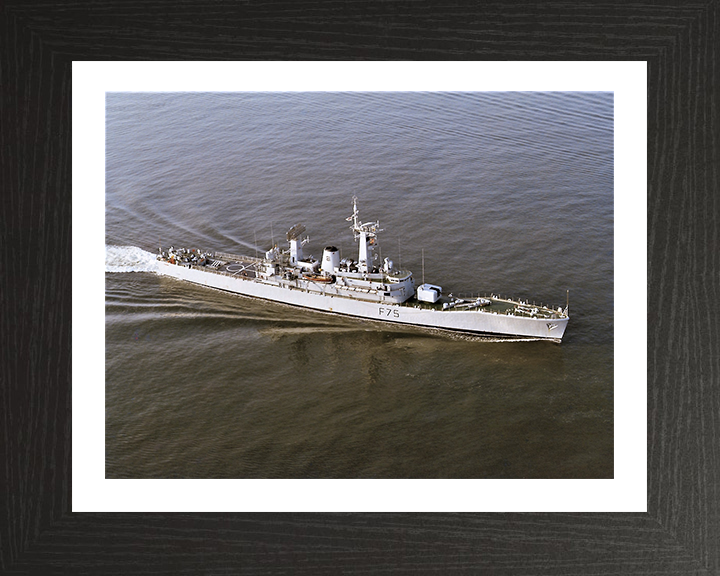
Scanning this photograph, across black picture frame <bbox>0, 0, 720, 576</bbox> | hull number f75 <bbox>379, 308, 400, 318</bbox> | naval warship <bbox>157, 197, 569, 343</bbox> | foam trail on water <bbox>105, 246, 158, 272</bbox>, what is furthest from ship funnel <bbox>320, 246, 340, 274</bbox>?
black picture frame <bbox>0, 0, 720, 576</bbox>

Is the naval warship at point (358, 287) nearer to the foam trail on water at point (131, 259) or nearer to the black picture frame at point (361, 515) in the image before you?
the foam trail on water at point (131, 259)

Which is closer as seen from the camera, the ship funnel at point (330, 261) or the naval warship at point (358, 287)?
the naval warship at point (358, 287)

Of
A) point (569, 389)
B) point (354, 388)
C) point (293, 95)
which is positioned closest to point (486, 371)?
point (569, 389)

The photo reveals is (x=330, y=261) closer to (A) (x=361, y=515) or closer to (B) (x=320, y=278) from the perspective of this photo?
(B) (x=320, y=278)

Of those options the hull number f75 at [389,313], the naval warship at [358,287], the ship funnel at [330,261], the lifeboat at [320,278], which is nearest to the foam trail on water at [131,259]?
the naval warship at [358,287]

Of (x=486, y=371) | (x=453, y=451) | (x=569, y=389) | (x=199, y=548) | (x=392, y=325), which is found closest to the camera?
(x=199, y=548)

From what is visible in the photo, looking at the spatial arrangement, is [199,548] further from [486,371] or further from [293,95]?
[293,95]

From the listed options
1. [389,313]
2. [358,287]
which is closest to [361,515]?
[389,313]
